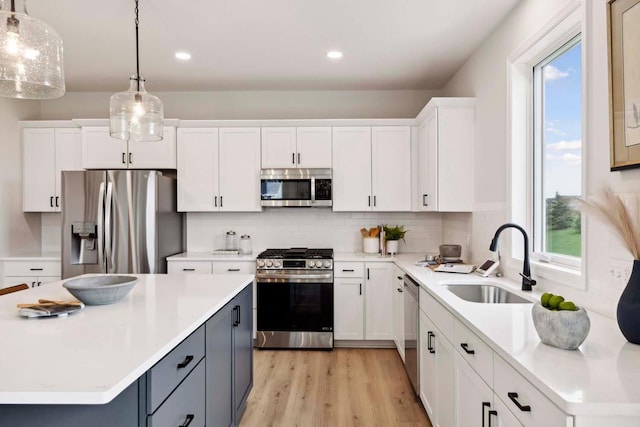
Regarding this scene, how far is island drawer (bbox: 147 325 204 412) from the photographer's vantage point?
1.23 m

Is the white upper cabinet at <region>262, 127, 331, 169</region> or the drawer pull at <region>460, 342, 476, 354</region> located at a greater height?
the white upper cabinet at <region>262, 127, 331, 169</region>

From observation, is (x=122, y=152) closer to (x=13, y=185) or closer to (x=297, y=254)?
(x=13, y=185)

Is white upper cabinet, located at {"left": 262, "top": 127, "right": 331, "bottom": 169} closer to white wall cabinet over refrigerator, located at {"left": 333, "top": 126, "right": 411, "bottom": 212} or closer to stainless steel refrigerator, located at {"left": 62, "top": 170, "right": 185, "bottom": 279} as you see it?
white wall cabinet over refrigerator, located at {"left": 333, "top": 126, "right": 411, "bottom": 212}

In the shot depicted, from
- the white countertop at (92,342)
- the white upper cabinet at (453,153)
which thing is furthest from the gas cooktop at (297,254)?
the white countertop at (92,342)

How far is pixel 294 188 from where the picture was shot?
411cm

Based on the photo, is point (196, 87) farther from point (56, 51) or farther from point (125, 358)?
point (125, 358)

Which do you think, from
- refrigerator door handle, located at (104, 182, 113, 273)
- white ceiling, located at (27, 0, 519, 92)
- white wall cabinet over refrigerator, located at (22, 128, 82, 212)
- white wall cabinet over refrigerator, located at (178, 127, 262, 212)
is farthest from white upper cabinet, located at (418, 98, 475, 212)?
white wall cabinet over refrigerator, located at (22, 128, 82, 212)

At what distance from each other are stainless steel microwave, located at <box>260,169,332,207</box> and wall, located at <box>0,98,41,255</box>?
2674 mm

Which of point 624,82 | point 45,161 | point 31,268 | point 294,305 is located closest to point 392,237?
point 294,305

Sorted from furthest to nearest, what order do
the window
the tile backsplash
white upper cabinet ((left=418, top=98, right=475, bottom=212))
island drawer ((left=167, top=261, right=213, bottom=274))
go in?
1. the tile backsplash
2. island drawer ((left=167, top=261, right=213, bottom=274))
3. white upper cabinet ((left=418, top=98, right=475, bottom=212))
4. the window

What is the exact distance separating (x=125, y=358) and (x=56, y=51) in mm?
1336

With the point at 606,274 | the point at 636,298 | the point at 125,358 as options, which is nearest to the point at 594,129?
the point at 606,274

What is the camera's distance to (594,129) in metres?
1.78

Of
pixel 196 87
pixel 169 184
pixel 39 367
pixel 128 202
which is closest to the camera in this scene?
pixel 39 367
